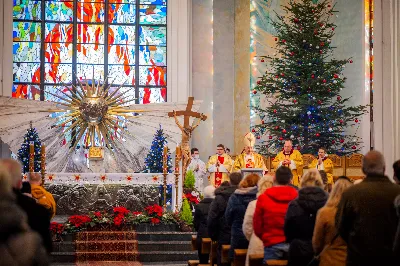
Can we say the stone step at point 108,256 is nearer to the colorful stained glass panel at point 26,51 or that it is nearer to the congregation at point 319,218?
the congregation at point 319,218

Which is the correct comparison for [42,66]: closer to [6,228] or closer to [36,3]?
[36,3]

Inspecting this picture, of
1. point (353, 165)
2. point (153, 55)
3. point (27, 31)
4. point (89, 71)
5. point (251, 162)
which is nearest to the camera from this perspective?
point (251, 162)

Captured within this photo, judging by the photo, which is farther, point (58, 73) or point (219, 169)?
point (58, 73)

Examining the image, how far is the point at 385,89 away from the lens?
20.5 meters

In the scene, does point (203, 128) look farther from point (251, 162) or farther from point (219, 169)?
point (251, 162)

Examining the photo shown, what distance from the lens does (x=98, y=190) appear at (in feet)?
56.9

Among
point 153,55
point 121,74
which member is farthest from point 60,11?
point 153,55

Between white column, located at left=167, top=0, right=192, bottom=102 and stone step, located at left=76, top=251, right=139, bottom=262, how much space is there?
9.74 m

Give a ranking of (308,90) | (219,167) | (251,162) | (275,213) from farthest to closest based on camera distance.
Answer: (308,90) → (219,167) → (251,162) → (275,213)

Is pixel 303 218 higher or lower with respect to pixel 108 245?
higher

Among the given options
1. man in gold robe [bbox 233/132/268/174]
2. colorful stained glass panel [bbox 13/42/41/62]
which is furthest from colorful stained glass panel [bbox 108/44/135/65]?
man in gold robe [bbox 233/132/268/174]

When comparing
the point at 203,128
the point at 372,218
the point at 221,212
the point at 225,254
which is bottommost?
the point at 225,254

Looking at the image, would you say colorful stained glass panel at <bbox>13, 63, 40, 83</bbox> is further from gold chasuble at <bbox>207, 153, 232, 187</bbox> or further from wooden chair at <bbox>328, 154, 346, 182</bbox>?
wooden chair at <bbox>328, 154, 346, 182</bbox>

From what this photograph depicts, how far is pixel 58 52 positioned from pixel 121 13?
222cm
